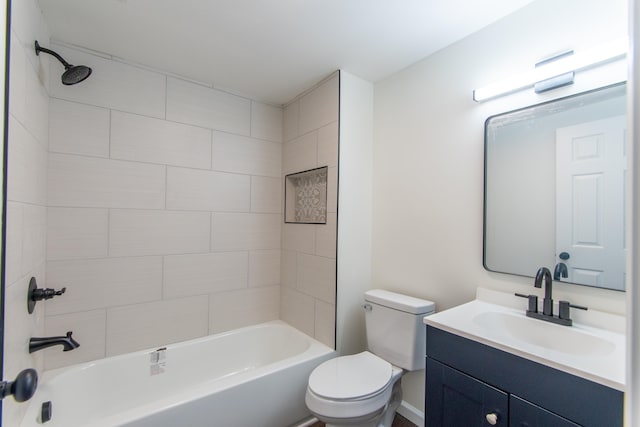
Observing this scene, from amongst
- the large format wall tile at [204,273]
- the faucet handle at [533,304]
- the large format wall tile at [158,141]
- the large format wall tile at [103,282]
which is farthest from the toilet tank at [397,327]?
the large format wall tile at [158,141]

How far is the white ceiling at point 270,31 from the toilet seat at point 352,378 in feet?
6.34

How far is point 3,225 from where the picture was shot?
75 cm

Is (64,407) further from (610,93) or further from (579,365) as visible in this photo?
(610,93)

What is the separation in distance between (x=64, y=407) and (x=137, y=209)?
1.18m

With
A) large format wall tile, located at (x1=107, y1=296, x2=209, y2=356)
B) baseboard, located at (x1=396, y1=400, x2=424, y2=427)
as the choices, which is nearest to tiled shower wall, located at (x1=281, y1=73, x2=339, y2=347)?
baseboard, located at (x1=396, y1=400, x2=424, y2=427)

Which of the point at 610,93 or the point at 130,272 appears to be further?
the point at 130,272

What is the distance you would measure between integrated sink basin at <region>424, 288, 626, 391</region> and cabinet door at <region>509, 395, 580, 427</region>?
6.4 inches

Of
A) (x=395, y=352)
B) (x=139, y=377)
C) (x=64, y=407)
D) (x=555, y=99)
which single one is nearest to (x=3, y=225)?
(x=64, y=407)

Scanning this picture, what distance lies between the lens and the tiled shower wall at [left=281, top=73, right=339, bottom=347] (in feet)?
6.88

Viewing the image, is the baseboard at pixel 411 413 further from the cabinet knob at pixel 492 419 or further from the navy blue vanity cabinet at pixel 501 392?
the cabinet knob at pixel 492 419

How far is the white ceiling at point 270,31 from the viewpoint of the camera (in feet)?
4.76

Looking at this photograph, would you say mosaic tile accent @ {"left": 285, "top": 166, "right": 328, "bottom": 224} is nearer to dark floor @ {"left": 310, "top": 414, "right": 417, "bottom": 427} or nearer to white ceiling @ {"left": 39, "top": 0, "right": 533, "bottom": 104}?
white ceiling @ {"left": 39, "top": 0, "right": 533, "bottom": 104}

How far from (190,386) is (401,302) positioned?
5.28 feet

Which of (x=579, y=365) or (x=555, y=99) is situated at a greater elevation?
(x=555, y=99)
